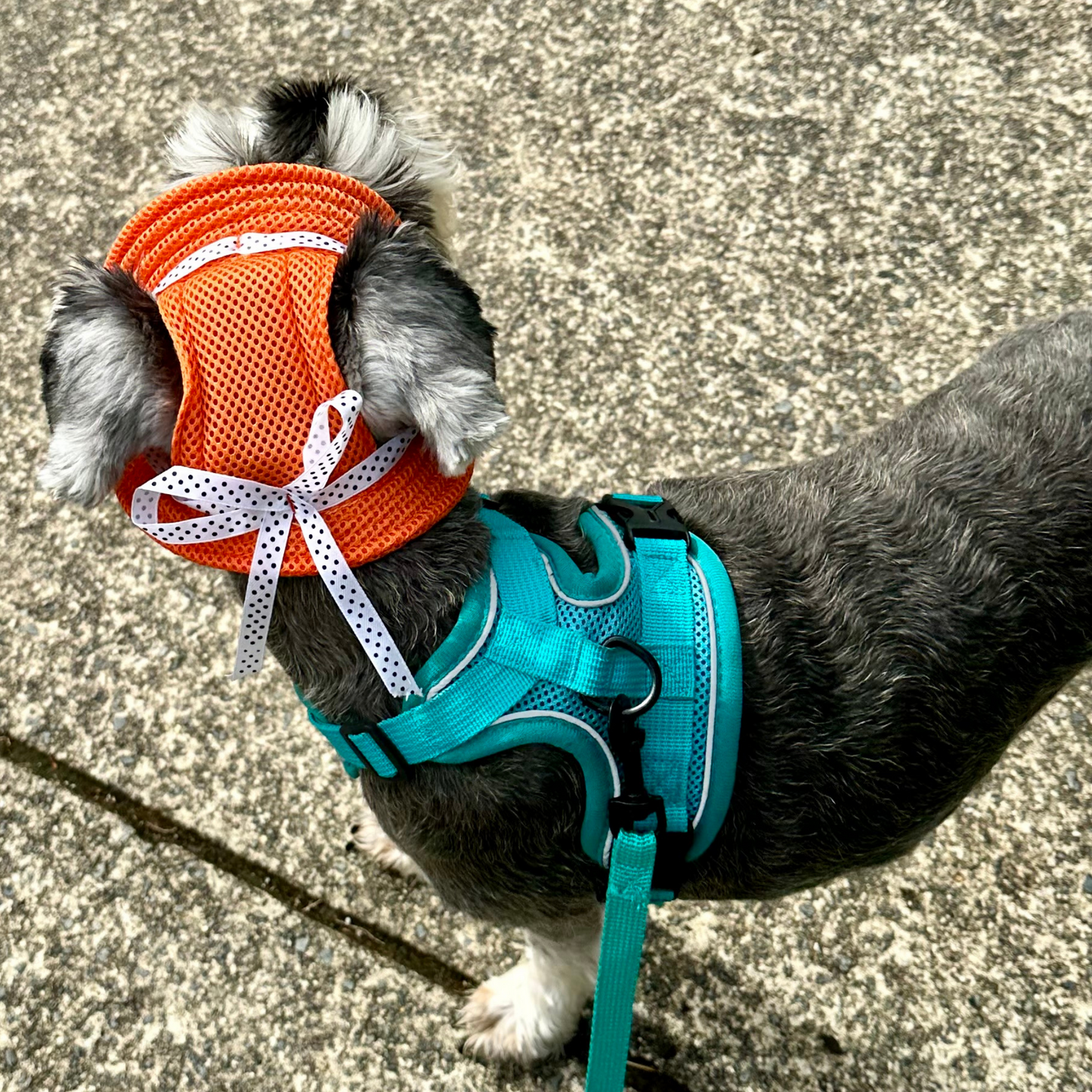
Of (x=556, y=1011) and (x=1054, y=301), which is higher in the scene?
(x=1054, y=301)

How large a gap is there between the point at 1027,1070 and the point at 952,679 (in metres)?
1.25

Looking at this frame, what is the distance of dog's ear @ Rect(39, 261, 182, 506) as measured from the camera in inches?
53.4

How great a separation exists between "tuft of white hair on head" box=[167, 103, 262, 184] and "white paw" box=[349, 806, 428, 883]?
165 centimetres

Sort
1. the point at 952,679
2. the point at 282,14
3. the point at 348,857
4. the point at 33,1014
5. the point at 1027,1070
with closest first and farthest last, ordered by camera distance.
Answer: the point at 952,679
the point at 1027,1070
the point at 33,1014
the point at 348,857
the point at 282,14

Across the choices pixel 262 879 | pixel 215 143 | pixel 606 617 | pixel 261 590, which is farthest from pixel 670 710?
pixel 262 879

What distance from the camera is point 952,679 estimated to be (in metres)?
1.74

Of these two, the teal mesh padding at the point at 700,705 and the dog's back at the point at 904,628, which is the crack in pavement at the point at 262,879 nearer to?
the dog's back at the point at 904,628

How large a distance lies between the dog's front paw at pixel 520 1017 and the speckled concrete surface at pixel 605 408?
8cm

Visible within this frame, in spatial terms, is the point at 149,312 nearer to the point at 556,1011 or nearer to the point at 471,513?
the point at 471,513

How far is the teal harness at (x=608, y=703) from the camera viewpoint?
152 cm

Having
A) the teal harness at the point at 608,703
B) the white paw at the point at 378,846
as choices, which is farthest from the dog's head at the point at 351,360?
the white paw at the point at 378,846

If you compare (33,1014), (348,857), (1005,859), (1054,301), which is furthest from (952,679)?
(33,1014)

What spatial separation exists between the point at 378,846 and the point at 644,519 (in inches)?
53.3

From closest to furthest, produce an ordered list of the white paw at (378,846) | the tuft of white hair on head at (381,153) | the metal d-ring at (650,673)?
the metal d-ring at (650,673)
the tuft of white hair on head at (381,153)
the white paw at (378,846)
